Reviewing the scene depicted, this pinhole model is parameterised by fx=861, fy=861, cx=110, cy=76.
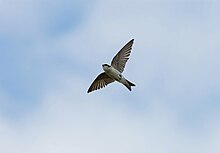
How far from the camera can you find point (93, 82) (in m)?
23.2

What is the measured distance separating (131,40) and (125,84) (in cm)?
138

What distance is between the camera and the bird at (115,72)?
72.6 ft

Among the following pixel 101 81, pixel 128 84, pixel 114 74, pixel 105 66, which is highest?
pixel 101 81

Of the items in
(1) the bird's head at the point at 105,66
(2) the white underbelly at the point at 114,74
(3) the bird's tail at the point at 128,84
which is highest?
(1) the bird's head at the point at 105,66

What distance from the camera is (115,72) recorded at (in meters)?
22.2

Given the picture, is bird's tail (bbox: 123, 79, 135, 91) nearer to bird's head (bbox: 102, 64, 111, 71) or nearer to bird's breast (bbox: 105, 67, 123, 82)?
bird's breast (bbox: 105, 67, 123, 82)

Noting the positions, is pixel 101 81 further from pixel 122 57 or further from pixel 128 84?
pixel 128 84

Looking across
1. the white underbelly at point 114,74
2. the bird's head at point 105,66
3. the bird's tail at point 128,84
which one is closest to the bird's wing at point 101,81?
the white underbelly at point 114,74

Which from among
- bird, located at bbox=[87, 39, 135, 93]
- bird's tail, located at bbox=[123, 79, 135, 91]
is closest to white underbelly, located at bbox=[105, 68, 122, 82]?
bird, located at bbox=[87, 39, 135, 93]

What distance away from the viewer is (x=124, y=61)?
74.0 ft

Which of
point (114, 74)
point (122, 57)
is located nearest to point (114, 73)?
point (114, 74)

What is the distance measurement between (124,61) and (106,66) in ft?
1.85

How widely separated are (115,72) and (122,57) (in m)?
0.65

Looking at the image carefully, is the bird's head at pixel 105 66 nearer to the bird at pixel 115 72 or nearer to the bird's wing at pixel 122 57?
the bird at pixel 115 72
